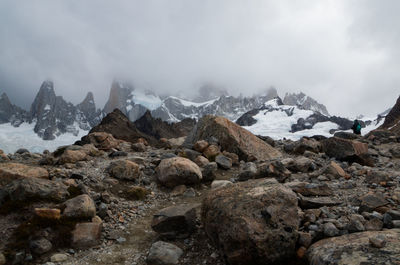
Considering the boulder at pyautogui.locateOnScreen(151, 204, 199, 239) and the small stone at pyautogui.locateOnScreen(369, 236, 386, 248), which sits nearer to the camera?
the small stone at pyautogui.locateOnScreen(369, 236, 386, 248)

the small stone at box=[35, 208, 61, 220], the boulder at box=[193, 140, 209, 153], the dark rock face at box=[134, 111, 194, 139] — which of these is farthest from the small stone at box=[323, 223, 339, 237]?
the dark rock face at box=[134, 111, 194, 139]

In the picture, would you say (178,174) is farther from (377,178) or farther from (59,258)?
(377,178)

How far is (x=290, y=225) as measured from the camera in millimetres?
6309

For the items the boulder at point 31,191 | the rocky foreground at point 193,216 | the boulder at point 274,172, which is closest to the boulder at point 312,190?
the rocky foreground at point 193,216

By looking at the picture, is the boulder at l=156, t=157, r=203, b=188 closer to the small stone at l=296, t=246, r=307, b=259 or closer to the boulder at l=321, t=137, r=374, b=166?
the small stone at l=296, t=246, r=307, b=259

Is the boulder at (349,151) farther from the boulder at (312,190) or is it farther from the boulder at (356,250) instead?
the boulder at (356,250)

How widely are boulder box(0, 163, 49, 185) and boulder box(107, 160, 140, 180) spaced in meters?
3.00

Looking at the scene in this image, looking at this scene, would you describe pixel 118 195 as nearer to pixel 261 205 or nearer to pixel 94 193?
pixel 94 193

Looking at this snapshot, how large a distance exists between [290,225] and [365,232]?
162 centimetres

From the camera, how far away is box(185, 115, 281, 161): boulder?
732 inches

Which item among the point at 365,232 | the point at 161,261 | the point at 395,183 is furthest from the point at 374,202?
the point at 161,261

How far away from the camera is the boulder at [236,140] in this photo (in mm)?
18594

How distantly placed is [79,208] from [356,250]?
8029 millimetres

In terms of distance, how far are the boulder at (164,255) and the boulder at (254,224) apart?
1173mm
